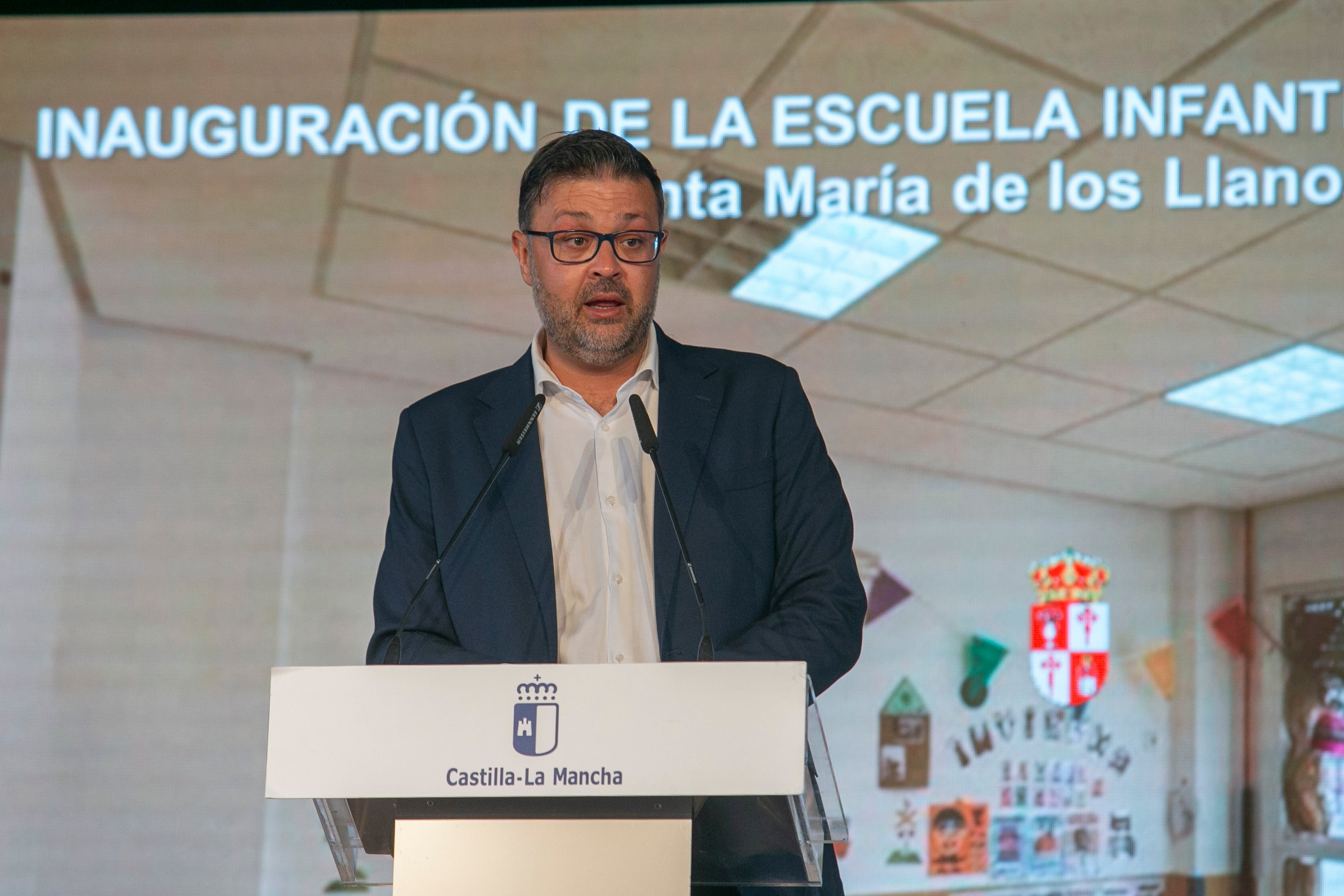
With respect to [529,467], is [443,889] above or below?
below

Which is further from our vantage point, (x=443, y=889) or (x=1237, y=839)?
(x=1237, y=839)

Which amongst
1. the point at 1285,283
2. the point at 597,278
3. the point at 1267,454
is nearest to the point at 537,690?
the point at 597,278

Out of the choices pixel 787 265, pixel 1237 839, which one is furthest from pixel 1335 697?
pixel 787 265

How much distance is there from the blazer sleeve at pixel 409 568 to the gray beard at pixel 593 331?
0.21m

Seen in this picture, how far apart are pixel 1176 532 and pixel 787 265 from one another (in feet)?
4.13

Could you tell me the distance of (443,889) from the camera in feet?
3.55

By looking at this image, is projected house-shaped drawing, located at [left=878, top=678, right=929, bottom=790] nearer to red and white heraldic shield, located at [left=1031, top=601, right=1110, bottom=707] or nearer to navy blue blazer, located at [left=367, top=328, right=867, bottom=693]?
red and white heraldic shield, located at [left=1031, top=601, right=1110, bottom=707]

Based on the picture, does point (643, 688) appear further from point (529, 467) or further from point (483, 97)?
point (483, 97)

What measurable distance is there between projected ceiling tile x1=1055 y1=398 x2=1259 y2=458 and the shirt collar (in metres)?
2.18

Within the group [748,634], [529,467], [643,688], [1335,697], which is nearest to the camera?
[643,688]

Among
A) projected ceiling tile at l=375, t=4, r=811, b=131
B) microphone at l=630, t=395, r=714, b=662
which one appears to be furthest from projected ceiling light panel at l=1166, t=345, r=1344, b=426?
microphone at l=630, t=395, r=714, b=662

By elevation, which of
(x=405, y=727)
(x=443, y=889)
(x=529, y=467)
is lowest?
(x=443, y=889)

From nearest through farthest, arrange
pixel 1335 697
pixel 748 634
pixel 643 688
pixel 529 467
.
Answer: pixel 643 688, pixel 748 634, pixel 529 467, pixel 1335 697

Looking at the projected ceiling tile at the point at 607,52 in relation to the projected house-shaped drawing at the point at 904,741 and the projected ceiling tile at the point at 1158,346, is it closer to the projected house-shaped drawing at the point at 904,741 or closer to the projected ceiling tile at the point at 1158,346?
the projected ceiling tile at the point at 1158,346
